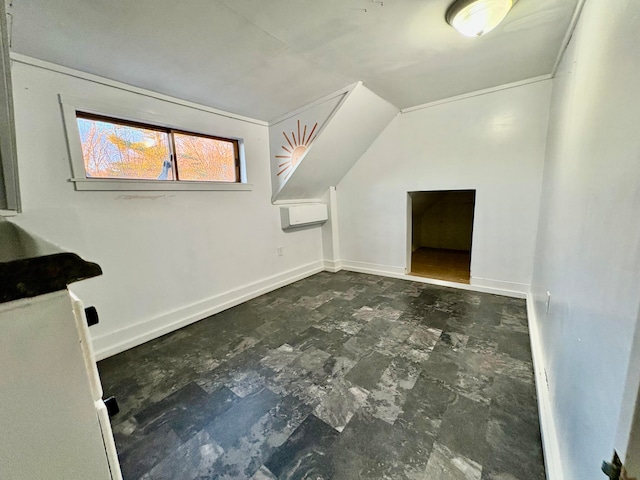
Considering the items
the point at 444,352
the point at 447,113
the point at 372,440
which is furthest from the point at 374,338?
the point at 447,113

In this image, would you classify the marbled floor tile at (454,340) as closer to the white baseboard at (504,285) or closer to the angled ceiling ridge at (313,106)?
the white baseboard at (504,285)

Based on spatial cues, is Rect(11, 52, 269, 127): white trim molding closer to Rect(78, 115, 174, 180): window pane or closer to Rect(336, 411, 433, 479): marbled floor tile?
Rect(78, 115, 174, 180): window pane

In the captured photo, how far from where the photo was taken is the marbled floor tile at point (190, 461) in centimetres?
114

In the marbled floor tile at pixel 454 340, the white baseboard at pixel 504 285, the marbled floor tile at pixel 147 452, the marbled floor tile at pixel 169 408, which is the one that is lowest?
the marbled floor tile at pixel 147 452

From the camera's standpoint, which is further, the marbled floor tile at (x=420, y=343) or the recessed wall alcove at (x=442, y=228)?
the recessed wall alcove at (x=442, y=228)

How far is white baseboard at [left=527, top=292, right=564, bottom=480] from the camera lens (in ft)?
3.32

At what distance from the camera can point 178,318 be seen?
2.49 meters

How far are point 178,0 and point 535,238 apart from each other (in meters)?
3.48

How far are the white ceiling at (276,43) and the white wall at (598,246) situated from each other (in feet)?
2.24

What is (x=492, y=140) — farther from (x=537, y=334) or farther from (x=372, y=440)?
(x=372, y=440)

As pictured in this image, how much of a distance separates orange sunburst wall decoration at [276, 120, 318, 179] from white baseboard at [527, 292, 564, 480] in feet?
8.90

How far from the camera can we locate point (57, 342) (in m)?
0.46

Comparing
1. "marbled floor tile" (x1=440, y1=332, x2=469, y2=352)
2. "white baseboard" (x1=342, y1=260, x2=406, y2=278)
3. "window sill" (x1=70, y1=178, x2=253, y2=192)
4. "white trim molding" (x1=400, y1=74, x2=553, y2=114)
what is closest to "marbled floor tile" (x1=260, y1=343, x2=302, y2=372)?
"marbled floor tile" (x1=440, y1=332, x2=469, y2=352)

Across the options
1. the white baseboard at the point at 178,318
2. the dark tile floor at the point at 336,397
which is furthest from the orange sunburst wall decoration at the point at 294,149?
the dark tile floor at the point at 336,397
